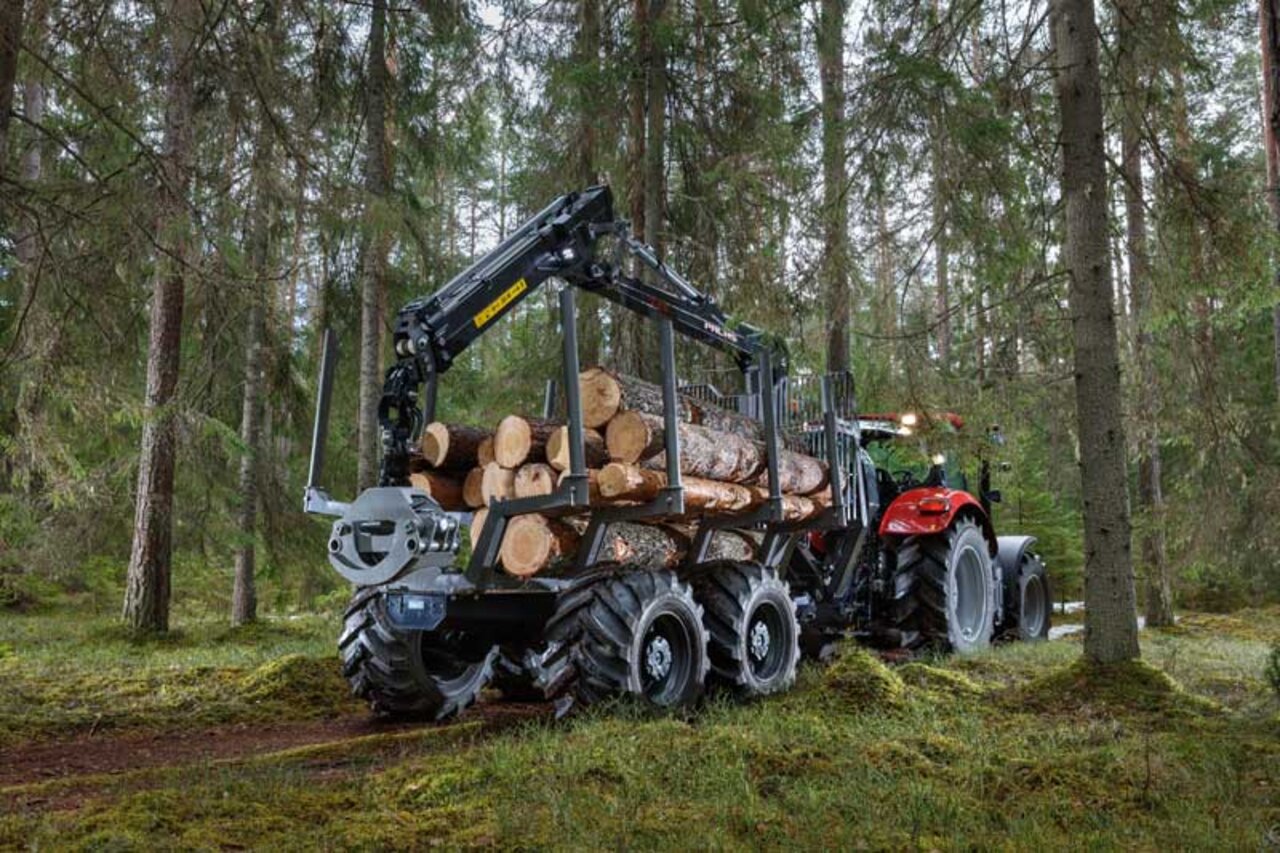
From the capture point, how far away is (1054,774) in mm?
4336

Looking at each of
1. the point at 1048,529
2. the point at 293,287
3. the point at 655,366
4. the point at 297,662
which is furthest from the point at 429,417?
the point at 293,287

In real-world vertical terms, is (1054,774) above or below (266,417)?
below

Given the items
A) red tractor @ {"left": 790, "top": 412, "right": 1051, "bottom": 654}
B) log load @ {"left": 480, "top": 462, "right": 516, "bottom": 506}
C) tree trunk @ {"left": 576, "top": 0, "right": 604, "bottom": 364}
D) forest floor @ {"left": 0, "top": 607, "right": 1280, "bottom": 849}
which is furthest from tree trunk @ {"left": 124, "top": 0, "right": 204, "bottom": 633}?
red tractor @ {"left": 790, "top": 412, "right": 1051, "bottom": 654}

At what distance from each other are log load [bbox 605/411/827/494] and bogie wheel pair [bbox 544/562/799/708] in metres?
0.72

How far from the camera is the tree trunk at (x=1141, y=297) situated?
7824mm

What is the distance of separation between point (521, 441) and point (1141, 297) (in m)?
6.94

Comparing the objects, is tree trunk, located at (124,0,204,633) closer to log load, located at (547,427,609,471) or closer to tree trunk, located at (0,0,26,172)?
tree trunk, located at (0,0,26,172)

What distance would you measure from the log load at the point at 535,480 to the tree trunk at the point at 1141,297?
4561 mm

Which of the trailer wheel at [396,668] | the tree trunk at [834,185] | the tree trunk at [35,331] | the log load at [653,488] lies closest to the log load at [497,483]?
the log load at [653,488]

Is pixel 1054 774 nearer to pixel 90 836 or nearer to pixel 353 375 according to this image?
pixel 90 836

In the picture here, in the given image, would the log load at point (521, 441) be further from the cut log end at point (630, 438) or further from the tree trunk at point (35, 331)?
the tree trunk at point (35, 331)

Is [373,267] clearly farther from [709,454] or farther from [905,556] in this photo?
[905,556]

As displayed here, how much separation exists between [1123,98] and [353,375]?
1091cm

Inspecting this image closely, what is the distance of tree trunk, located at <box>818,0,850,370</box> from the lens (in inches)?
309
